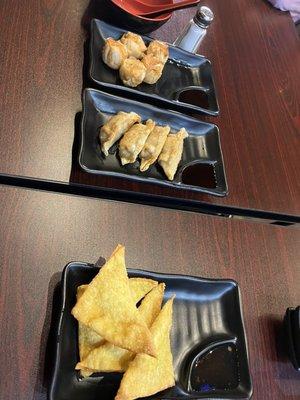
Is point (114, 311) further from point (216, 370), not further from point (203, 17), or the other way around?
point (203, 17)

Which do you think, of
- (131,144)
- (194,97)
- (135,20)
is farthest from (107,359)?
(135,20)

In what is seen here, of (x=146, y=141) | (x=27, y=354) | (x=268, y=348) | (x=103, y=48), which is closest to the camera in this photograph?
(x=27, y=354)

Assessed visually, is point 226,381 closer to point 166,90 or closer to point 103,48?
point 166,90

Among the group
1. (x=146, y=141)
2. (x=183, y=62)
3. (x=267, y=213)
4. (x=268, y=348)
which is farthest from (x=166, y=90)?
(x=268, y=348)

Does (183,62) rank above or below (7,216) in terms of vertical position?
above

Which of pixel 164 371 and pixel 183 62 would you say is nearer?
pixel 164 371

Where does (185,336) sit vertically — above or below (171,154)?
A: below

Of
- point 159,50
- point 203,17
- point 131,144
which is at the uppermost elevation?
point 203,17

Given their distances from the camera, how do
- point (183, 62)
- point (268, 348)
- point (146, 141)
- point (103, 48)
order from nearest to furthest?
point (268, 348) → point (146, 141) → point (103, 48) → point (183, 62)
